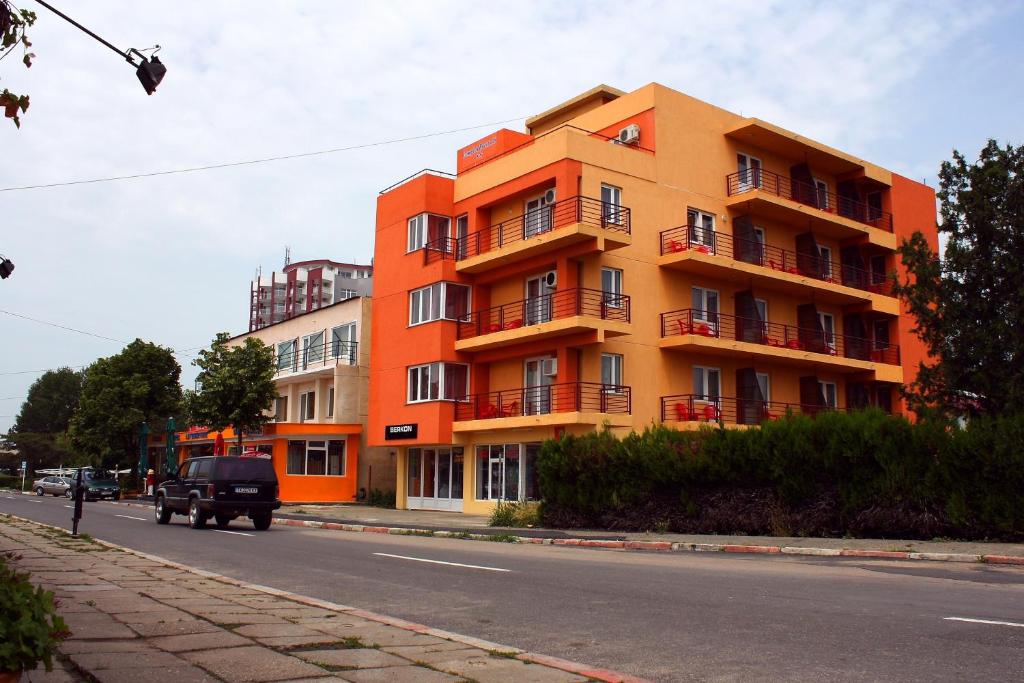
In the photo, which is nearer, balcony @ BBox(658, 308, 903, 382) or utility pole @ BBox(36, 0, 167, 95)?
utility pole @ BBox(36, 0, 167, 95)

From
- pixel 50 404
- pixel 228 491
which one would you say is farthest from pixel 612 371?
pixel 50 404

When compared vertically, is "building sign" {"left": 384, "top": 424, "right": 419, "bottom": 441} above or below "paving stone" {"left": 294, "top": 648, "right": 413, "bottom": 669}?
above

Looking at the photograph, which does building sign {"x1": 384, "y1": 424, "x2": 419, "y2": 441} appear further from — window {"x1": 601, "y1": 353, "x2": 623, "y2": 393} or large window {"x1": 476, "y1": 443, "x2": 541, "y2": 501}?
window {"x1": 601, "y1": 353, "x2": 623, "y2": 393}

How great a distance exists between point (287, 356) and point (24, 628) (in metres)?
48.4

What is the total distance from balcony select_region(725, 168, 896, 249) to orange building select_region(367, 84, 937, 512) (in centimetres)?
11

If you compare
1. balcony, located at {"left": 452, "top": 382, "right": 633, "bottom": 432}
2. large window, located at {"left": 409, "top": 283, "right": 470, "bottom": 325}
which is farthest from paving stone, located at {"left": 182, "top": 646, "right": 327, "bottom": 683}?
large window, located at {"left": 409, "top": 283, "right": 470, "bottom": 325}

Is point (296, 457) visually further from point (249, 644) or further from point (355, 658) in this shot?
point (355, 658)

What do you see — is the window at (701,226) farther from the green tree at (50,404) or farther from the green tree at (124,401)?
the green tree at (50,404)

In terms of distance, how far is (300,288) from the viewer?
140 meters

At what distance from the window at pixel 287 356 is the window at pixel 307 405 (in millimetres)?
2235

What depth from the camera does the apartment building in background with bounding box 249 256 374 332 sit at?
449 ft

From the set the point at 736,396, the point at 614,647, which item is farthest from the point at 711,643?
the point at 736,396

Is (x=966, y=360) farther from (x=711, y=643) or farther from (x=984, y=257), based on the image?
(x=711, y=643)

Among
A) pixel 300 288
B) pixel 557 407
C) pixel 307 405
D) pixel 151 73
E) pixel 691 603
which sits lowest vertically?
pixel 691 603
